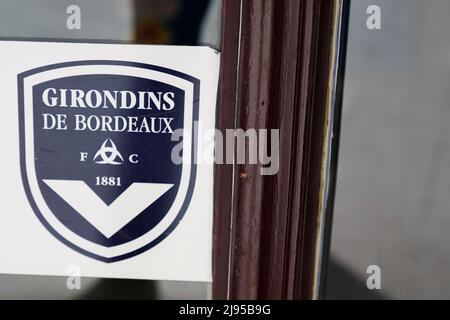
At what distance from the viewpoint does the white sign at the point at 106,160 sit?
785mm

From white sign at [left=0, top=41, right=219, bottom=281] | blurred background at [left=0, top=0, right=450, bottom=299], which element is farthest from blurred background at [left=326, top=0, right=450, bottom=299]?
white sign at [left=0, top=41, right=219, bottom=281]

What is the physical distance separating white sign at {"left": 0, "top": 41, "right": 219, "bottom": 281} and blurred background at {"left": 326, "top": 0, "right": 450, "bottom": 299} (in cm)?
24

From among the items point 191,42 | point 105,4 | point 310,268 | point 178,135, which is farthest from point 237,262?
point 105,4

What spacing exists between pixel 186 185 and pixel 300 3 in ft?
1.18

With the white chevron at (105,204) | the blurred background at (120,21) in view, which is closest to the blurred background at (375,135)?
the blurred background at (120,21)

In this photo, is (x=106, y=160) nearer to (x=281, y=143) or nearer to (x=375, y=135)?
(x=281, y=143)

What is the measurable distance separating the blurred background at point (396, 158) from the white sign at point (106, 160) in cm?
24

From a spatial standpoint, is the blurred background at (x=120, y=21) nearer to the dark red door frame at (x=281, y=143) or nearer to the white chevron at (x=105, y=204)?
the dark red door frame at (x=281, y=143)

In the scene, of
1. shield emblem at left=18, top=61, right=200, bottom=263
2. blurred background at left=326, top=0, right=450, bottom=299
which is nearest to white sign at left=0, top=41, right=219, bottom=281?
shield emblem at left=18, top=61, right=200, bottom=263

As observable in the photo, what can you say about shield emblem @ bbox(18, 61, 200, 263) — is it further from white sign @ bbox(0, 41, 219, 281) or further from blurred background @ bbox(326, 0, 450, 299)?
blurred background @ bbox(326, 0, 450, 299)

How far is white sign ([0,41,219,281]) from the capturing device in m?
0.78

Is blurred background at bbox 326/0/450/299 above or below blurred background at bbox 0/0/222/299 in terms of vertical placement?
below

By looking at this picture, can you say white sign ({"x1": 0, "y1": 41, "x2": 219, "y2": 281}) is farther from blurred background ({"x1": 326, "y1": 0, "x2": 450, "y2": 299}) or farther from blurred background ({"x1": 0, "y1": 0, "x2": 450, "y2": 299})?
blurred background ({"x1": 326, "y1": 0, "x2": 450, "y2": 299})

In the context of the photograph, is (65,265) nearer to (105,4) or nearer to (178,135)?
(178,135)
